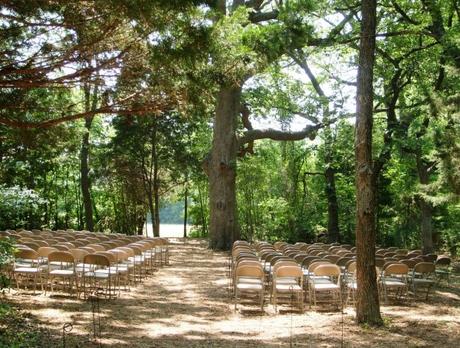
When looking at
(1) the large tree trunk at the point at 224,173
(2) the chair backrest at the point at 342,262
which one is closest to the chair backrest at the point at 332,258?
(2) the chair backrest at the point at 342,262

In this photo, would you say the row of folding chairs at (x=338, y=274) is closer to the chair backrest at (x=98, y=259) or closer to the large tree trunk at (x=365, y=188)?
the large tree trunk at (x=365, y=188)

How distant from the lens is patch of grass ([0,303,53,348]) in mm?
5342

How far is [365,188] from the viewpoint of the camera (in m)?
7.08

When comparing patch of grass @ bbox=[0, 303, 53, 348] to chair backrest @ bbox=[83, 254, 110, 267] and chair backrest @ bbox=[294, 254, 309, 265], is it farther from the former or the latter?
chair backrest @ bbox=[294, 254, 309, 265]

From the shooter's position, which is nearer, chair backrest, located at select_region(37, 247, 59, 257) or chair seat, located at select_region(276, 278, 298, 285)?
chair seat, located at select_region(276, 278, 298, 285)

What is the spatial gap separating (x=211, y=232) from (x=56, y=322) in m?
12.9

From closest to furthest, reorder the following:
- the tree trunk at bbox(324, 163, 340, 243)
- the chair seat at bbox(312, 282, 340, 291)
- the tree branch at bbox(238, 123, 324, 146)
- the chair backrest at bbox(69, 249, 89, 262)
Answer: the chair seat at bbox(312, 282, 340, 291)
the chair backrest at bbox(69, 249, 89, 262)
the tree branch at bbox(238, 123, 324, 146)
the tree trunk at bbox(324, 163, 340, 243)

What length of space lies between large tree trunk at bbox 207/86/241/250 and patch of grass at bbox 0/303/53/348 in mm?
12551

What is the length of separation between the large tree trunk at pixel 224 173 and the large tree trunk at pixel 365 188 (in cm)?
1193

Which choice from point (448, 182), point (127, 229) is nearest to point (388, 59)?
point (448, 182)

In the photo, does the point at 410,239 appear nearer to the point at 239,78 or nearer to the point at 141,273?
the point at 141,273

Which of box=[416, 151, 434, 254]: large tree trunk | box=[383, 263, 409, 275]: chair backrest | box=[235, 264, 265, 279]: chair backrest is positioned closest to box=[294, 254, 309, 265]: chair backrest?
box=[383, 263, 409, 275]: chair backrest

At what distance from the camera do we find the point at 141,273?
1191 cm

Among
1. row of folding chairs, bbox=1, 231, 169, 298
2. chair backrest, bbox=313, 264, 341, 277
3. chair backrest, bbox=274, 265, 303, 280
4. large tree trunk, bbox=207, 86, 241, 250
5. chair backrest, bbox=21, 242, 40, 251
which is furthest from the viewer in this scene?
large tree trunk, bbox=207, 86, 241, 250
